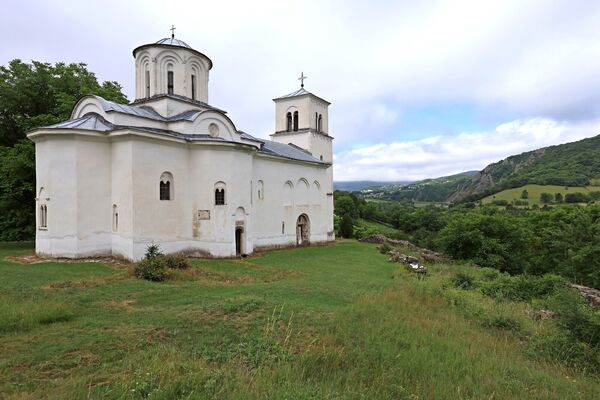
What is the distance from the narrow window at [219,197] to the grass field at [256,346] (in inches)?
295

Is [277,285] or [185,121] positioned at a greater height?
[185,121]

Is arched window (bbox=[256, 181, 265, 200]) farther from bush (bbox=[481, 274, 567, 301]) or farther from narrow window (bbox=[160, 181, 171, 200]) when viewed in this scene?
bush (bbox=[481, 274, 567, 301])

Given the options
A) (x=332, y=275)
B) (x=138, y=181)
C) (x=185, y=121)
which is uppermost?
(x=185, y=121)

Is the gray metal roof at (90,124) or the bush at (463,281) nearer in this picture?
the bush at (463,281)

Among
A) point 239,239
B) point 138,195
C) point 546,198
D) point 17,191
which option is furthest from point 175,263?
point 546,198

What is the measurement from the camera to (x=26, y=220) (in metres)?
20.3

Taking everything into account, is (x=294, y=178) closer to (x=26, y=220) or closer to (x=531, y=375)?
(x=26, y=220)

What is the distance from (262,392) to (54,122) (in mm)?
21817

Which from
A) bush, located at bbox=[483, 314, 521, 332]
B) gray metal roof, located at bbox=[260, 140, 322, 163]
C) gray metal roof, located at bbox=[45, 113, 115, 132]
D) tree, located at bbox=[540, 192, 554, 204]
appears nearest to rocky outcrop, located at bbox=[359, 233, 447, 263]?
gray metal roof, located at bbox=[260, 140, 322, 163]

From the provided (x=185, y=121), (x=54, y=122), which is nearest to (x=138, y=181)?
(x=185, y=121)

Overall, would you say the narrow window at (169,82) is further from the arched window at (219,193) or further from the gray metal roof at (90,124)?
the arched window at (219,193)

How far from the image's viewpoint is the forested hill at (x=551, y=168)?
88562mm

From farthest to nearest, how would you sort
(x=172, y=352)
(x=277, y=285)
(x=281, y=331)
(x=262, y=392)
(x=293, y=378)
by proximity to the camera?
(x=277, y=285)
(x=281, y=331)
(x=172, y=352)
(x=293, y=378)
(x=262, y=392)

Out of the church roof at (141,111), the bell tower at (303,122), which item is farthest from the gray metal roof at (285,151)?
the church roof at (141,111)
